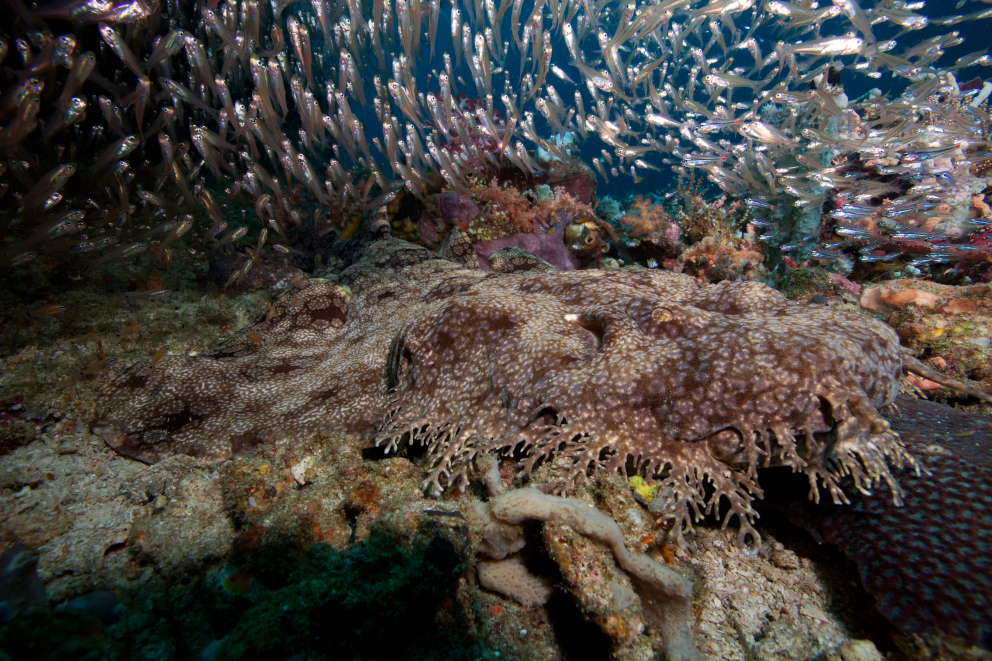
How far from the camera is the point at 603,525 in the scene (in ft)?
7.24

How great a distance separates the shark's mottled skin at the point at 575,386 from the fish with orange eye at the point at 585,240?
3.41 m

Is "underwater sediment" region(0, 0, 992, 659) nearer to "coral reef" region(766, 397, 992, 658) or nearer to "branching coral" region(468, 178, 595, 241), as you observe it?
"coral reef" region(766, 397, 992, 658)

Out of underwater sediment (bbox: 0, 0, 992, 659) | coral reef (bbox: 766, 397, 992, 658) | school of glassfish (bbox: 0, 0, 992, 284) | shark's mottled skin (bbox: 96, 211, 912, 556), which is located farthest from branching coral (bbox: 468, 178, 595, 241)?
coral reef (bbox: 766, 397, 992, 658)

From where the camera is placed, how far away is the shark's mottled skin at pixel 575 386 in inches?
86.4

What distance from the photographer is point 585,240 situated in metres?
7.34

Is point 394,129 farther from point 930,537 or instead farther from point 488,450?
point 930,537

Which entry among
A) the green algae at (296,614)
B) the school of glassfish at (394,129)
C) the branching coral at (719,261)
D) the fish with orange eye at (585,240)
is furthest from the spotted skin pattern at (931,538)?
Answer: the fish with orange eye at (585,240)

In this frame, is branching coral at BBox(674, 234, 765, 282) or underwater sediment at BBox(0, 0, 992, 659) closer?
underwater sediment at BBox(0, 0, 992, 659)

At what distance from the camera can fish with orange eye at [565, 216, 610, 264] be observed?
24.1 feet

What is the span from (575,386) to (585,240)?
5.34 metres

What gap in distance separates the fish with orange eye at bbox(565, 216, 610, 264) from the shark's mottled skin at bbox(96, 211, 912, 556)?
3.41 meters

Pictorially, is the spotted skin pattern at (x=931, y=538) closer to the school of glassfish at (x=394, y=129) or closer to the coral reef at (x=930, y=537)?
the coral reef at (x=930, y=537)

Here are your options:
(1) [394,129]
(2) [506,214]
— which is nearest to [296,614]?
(2) [506,214]

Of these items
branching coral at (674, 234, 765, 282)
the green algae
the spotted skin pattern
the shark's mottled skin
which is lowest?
the green algae
